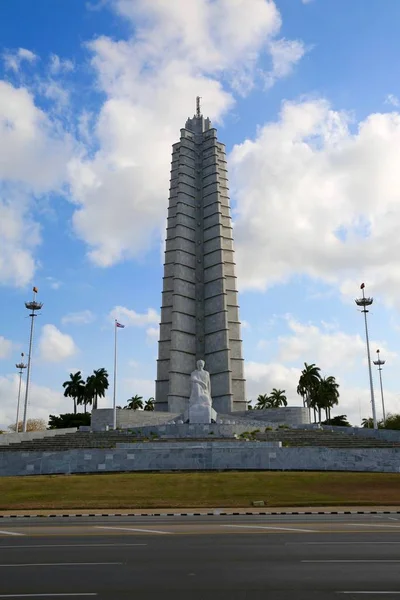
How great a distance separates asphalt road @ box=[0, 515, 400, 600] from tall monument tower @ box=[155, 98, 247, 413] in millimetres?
49900

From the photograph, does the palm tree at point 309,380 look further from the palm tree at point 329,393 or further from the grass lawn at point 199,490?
the grass lawn at point 199,490

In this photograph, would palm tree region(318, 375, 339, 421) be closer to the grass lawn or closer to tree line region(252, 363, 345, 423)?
tree line region(252, 363, 345, 423)

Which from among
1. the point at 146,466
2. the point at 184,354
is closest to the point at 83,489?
the point at 146,466

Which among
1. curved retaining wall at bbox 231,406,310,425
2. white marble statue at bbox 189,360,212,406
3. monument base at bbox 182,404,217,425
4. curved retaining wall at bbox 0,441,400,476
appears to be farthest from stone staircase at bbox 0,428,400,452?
curved retaining wall at bbox 231,406,310,425

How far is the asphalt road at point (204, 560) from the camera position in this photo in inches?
322

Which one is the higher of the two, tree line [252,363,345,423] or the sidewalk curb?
tree line [252,363,345,423]

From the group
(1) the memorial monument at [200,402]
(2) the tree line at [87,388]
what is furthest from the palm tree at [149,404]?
(1) the memorial monument at [200,402]

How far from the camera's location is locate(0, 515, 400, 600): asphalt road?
26.9 feet

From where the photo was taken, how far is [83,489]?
1088 inches

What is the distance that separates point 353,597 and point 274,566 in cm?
260

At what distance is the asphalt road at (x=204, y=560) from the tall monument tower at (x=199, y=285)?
1965 inches

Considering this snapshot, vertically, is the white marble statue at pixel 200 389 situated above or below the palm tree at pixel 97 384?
below

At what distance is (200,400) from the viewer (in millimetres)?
51875

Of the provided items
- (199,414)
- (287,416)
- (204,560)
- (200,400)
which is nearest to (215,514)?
(204,560)
